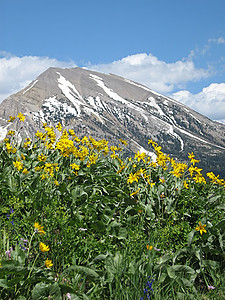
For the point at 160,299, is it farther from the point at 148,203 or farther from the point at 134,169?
the point at 134,169

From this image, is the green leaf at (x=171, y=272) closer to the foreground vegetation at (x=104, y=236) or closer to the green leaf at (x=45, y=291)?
the foreground vegetation at (x=104, y=236)

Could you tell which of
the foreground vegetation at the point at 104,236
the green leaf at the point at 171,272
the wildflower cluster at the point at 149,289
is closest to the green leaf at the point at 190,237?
the foreground vegetation at the point at 104,236

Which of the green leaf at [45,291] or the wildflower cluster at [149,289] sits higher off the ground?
the green leaf at [45,291]

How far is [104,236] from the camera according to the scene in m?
3.00

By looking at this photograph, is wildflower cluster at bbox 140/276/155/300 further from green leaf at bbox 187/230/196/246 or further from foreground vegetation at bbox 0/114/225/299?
green leaf at bbox 187/230/196/246

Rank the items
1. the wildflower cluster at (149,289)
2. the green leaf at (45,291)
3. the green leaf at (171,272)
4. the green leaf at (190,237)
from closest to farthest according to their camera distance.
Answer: the green leaf at (45,291)
the wildflower cluster at (149,289)
the green leaf at (171,272)
the green leaf at (190,237)

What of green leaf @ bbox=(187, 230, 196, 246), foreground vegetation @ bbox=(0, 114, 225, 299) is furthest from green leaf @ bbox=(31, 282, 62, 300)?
green leaf @ bbox=(187, 230, 196, 246)

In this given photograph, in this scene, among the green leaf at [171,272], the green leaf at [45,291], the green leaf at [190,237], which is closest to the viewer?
the green leaf at [45,291]

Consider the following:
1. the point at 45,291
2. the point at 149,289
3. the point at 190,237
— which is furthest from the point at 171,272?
the point at 45,291

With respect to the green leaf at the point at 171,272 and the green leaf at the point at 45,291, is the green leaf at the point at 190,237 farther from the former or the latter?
the green leaf at the point at 45,291

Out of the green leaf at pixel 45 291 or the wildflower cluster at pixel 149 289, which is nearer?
the green leaf at pixel 45 291

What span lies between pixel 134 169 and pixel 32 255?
2.42 meters

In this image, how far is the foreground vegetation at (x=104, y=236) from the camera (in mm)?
Answer: 2197

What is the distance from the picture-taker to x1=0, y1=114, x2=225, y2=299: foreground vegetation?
86.5 inches
